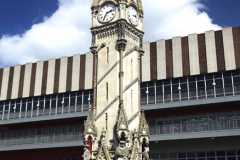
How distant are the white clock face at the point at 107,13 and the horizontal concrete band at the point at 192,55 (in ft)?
60.1

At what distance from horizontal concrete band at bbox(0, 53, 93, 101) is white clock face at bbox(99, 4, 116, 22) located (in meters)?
20.6

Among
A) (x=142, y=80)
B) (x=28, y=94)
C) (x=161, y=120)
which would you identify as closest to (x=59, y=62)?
(x=28, y=94)

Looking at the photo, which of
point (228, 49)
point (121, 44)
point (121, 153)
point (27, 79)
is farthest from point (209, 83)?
point (27, 79)

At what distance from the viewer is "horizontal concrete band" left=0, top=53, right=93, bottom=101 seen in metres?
46.4

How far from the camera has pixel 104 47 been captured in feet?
81.4

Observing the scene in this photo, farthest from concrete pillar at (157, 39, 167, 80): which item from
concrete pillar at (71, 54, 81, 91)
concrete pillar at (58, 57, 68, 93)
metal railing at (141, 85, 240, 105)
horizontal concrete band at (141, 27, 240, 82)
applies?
concrete pillar at (58, 57, 68, 93)

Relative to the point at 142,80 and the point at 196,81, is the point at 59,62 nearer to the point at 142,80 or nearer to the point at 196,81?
the point at 142,80

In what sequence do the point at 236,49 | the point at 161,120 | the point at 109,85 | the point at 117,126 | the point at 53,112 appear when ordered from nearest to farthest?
the point at 117,126 → the point at 109,85 → the point at 236,49 → the point at 161,120 → the point at 53,112

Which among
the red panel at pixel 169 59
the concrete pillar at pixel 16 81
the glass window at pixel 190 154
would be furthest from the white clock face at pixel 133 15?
the concrete pillar at pixel 16 81

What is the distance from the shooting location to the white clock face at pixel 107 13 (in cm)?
2502

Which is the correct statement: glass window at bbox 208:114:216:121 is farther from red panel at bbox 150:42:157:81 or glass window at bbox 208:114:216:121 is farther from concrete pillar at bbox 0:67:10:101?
concrete pillar at bbox 0:67:10:101

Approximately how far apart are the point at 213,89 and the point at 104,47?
19229mm

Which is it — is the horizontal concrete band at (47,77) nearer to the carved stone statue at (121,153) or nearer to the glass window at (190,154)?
the glass window at (190,154)

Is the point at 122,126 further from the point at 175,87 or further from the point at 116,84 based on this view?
the point at 175,87
